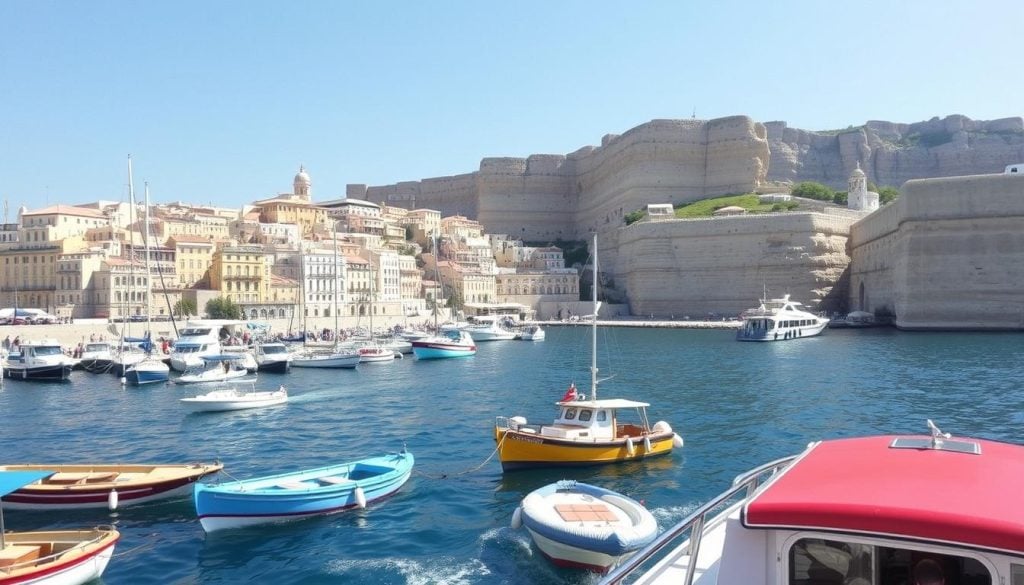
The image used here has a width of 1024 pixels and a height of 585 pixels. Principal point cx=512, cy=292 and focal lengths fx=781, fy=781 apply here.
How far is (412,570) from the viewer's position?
955 centimetres

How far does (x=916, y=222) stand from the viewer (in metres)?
45.4

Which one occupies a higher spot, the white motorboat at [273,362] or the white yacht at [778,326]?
the white yacht at [778,326]

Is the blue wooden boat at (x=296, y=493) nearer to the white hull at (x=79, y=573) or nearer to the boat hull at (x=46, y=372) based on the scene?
the white hull at (x=79, y=573)

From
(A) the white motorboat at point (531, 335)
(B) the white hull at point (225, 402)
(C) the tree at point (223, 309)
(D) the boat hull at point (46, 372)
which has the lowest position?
(B) the white hull at point (225, 402)

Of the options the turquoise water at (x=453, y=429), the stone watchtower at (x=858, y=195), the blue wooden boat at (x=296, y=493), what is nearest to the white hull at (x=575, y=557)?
the turquoise water at (x=453, y=429)

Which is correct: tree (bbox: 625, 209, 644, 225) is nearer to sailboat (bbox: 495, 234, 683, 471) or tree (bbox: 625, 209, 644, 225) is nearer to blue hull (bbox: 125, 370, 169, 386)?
blue hull (bbox: 125, 370, 169, 386)

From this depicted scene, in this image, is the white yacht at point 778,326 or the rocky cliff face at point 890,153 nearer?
the white yacht at point 778,326

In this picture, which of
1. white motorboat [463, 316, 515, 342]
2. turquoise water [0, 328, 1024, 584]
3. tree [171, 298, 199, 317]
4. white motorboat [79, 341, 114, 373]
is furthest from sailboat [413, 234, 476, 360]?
tree [171, 298, 199, 317]

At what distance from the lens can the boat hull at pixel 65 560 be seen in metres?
8.29

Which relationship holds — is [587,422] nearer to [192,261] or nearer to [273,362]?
[273,362]

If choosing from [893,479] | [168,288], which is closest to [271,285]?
[168,288]

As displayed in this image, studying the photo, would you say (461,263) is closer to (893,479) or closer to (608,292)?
(608,292)

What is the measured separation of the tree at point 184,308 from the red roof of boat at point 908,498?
5283 centimetres

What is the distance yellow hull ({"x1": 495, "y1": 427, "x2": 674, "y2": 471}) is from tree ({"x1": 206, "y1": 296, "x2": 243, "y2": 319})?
1648 inches
